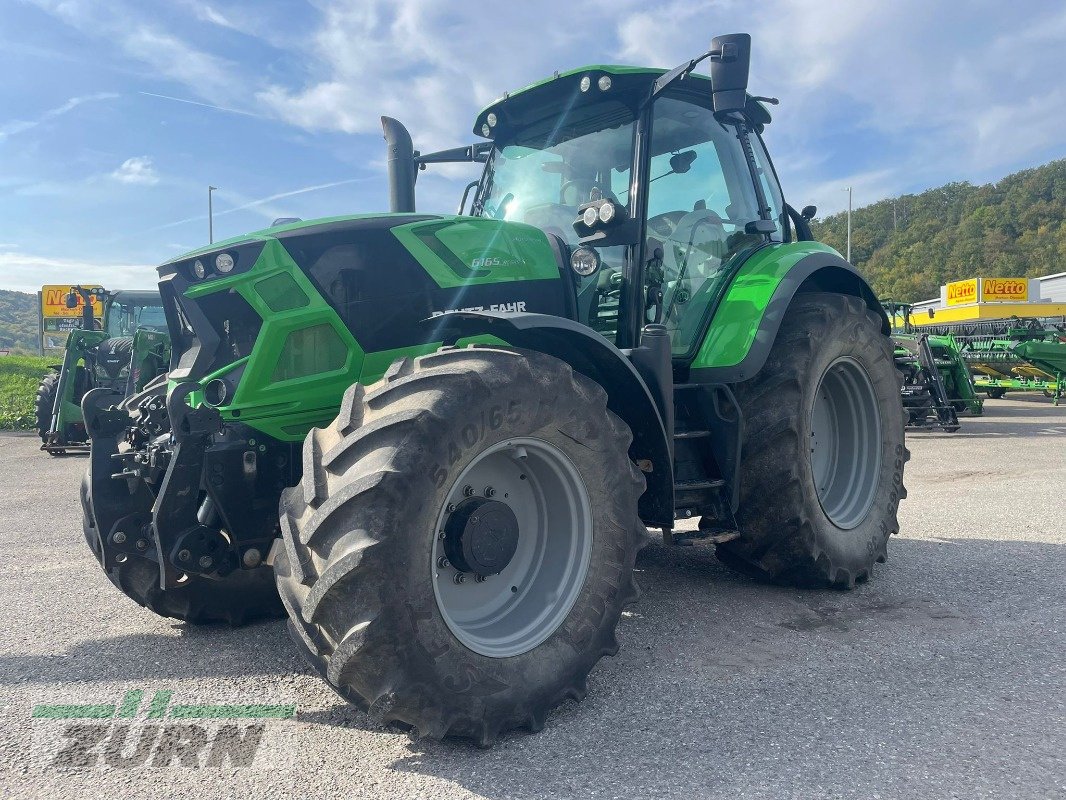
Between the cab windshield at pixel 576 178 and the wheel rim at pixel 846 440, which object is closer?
the cab windshield at pixel 576 178

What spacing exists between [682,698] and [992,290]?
5107 cm

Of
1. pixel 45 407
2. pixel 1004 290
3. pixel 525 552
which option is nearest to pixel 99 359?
pixel 45 407

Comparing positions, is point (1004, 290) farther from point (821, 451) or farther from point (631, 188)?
point (631, 188)

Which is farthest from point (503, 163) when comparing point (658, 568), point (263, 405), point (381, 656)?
point (381, 656)

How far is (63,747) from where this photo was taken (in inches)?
106

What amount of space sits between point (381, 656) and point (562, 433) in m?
1.03

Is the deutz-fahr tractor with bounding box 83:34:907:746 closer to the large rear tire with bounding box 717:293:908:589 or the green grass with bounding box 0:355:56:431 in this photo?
the large rear tire with bounding box 717:293:908:589

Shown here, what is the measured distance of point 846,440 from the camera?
515 centimetres

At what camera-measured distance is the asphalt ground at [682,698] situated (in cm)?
247

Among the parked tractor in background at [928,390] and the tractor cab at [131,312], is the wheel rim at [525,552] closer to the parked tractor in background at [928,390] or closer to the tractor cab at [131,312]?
the parked tractor in background at [928,390]

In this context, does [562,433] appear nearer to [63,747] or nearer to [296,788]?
[296,788]

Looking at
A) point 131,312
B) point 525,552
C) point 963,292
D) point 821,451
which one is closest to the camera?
point 525,552

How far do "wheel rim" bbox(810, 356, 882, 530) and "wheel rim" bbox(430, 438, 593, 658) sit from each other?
239cm

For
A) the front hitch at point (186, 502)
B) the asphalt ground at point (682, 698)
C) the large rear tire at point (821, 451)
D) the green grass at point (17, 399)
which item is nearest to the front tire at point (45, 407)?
the green grass at point (17, 399)
